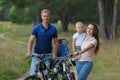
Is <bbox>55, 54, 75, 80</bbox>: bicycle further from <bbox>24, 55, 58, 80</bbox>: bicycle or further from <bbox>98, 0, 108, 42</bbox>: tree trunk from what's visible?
<bbox>98, 0, 108, 42</bbox>: tree trunk

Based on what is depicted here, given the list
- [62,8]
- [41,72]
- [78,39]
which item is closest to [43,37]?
[41,72]

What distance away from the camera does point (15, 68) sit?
16094 mm

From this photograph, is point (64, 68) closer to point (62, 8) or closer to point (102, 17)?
point (102, 17)

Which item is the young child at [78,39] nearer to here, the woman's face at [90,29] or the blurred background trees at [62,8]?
the woman's face at [90,29]

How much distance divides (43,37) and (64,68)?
0.89 metres

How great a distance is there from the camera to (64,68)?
10.4 meters

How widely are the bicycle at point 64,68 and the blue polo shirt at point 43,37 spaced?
0.38m

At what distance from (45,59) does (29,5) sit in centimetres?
3593

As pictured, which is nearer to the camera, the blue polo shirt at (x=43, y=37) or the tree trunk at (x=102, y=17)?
the blue polo shirt at (x=43, y=37)

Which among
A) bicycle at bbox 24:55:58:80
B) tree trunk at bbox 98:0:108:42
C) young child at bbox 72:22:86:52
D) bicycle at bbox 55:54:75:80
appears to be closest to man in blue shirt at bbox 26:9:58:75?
bicycle at bbox 24:55:58:80

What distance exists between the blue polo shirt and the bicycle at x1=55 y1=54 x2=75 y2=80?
38 cm

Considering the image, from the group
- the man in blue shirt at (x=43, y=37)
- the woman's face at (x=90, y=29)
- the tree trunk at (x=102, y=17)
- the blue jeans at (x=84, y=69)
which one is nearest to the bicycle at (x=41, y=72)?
the man in blue shirt at (x=43, y=37)

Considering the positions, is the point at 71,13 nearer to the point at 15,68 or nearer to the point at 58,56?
the point at 15,68

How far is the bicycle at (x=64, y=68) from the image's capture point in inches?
402
